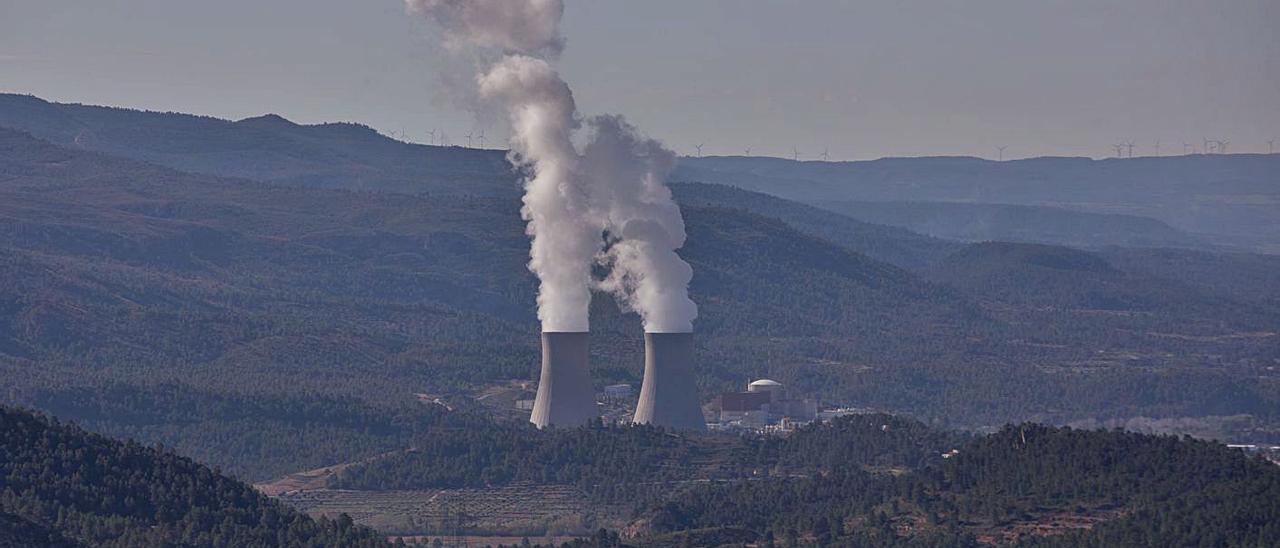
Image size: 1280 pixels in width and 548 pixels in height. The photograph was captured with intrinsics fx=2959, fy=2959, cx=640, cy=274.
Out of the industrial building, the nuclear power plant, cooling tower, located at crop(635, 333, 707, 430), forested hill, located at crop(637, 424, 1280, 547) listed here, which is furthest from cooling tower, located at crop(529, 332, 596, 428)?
the industrial building

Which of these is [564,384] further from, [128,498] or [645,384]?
[128,498]

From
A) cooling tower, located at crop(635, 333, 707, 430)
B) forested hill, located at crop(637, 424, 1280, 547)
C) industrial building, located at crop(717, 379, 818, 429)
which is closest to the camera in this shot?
forested hill, located at crop(637, 424, 1280, 547)

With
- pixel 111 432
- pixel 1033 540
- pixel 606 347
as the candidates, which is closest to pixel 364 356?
pixel 606 347

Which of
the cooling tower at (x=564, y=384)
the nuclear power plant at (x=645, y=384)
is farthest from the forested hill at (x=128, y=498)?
the nuclear power plant at (x=645, y=384)

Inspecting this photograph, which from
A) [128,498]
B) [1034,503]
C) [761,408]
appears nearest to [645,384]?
[761,408]

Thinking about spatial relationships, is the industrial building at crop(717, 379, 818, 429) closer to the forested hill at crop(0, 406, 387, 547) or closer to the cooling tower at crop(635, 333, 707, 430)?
the cooling tower at crop(635, 333, 707, 430)

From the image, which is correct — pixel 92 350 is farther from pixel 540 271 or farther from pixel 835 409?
pixel 540 271

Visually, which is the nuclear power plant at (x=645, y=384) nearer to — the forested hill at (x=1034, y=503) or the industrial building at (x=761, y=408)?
the forested hill at (x=1034, y=503)
